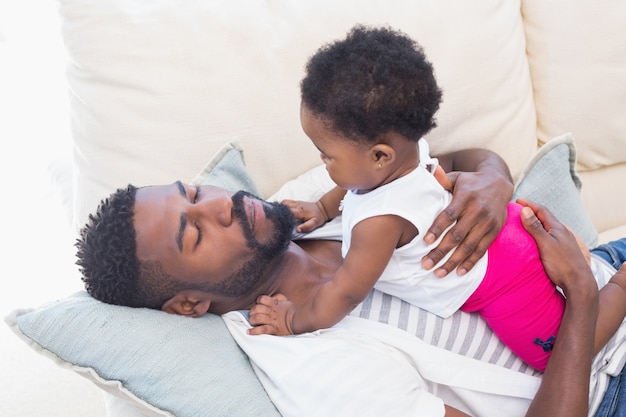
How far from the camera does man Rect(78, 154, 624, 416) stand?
49.1 inches

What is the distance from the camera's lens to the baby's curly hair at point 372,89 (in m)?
1.10

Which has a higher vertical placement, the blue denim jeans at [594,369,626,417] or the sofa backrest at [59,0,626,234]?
the sofa backrest at [59,0,626,234]

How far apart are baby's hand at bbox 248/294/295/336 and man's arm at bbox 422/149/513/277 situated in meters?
0.30

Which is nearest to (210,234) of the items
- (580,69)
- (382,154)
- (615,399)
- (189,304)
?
(189,304)

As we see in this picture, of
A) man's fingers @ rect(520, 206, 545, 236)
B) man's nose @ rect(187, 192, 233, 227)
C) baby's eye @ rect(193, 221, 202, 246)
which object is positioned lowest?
baby's eye @ rect(193, 221, 202, 246)

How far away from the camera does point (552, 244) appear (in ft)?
4.42

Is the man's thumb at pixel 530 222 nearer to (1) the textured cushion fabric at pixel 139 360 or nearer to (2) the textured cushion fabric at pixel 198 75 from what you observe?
(2) the textured cushion fabric at pixel 198 75

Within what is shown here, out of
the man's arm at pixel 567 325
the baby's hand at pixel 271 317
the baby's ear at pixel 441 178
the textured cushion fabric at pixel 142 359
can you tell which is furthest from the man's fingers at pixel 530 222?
the textured cushion fabric at pixel 142 359

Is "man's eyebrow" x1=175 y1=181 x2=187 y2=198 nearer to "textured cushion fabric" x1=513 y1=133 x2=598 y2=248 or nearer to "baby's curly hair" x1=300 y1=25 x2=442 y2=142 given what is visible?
"baby's curly hair" x1=300 y1=25 x2=442 y2=142

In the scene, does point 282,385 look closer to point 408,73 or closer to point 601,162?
point 408,73

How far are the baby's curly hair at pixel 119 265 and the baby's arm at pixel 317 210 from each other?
0.37m

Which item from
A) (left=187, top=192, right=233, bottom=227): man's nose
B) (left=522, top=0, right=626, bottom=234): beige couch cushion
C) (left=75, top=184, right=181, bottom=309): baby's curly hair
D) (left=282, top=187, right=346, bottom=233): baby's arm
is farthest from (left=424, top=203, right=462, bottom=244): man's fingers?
(left=522, top=0, right=626, bottom=234): beige couch cushion

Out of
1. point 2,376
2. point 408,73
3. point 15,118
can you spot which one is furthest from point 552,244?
point 15,118

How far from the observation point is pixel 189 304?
132 centimetres
